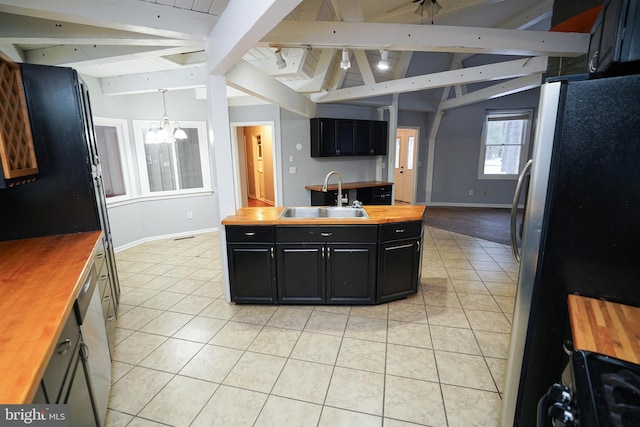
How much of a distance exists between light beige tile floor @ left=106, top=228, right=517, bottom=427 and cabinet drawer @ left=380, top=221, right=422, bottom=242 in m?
0.68

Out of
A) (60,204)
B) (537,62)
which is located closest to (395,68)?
(537,62)

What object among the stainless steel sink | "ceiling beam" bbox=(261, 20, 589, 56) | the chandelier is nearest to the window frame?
the chandelier

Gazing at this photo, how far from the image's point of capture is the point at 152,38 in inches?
95.0

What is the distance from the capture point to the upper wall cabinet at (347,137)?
5.65 meters

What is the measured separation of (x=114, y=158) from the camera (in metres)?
4.57

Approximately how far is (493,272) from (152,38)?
425 cm

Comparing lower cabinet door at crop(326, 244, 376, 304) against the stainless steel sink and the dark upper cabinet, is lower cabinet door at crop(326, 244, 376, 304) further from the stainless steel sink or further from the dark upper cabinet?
the dark upper cabinet

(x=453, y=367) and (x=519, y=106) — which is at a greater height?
(x=519, y=106)

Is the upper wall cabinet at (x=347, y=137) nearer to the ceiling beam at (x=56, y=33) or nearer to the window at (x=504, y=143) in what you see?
the window at (x=504, y=143)

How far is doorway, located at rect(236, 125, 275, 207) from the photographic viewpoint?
718 cm

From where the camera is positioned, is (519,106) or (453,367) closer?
(453,367)

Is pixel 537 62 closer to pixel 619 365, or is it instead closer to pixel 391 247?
pixel 391 247

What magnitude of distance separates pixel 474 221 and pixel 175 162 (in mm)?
5850

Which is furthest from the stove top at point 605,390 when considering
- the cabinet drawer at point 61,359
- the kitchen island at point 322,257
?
the kitchen island at point 322,257
